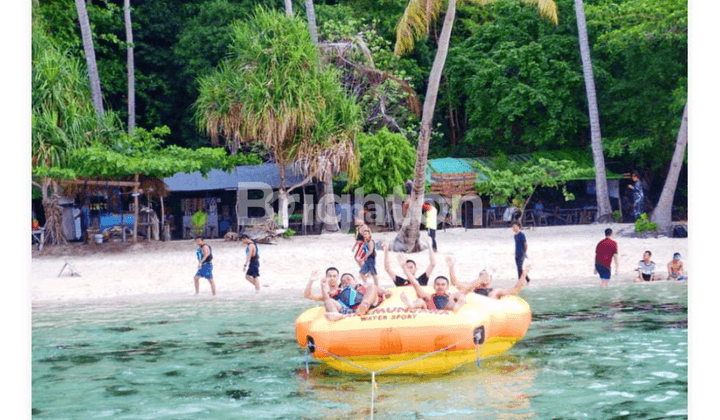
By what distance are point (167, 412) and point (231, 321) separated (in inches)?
192

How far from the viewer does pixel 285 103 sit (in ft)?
72.6

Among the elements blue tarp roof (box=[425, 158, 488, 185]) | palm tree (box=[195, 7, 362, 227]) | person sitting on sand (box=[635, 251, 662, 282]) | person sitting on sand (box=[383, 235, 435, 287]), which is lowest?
person sitting on sand (box=[635, 251, 662, 282])

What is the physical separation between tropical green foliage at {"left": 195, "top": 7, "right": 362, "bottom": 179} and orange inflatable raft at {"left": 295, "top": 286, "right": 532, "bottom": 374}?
1255 cm

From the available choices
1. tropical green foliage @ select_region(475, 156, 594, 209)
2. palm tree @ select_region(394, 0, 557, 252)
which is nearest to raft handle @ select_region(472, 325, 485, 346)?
palm tree @ select_region(394, 0, 557, 252)

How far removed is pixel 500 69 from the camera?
27.0 metres

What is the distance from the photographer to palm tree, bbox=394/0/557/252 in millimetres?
18438

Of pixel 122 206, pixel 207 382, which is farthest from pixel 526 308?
pixel 122 206

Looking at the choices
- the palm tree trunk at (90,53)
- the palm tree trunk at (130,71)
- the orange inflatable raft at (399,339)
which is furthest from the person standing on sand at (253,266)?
the palm tree trunk at (130,71)

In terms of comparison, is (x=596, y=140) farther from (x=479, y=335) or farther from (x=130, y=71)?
(x=479, y=335)

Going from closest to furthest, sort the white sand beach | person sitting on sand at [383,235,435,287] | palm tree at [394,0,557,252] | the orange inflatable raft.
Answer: the orange inflatable raft < person sitting on sand at [383,235,435,287] < the white sand beach < palm tree at [394,0,557,252]

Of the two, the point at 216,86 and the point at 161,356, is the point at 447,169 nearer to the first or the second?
the point at 216,86

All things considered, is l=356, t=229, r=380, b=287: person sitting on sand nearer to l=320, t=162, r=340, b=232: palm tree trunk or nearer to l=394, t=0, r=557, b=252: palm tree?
l=394, t=0, r=557, b=252: palm tree

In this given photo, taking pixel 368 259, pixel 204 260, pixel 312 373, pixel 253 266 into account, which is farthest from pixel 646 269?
pixel 312 373

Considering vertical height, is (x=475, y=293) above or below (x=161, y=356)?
above
